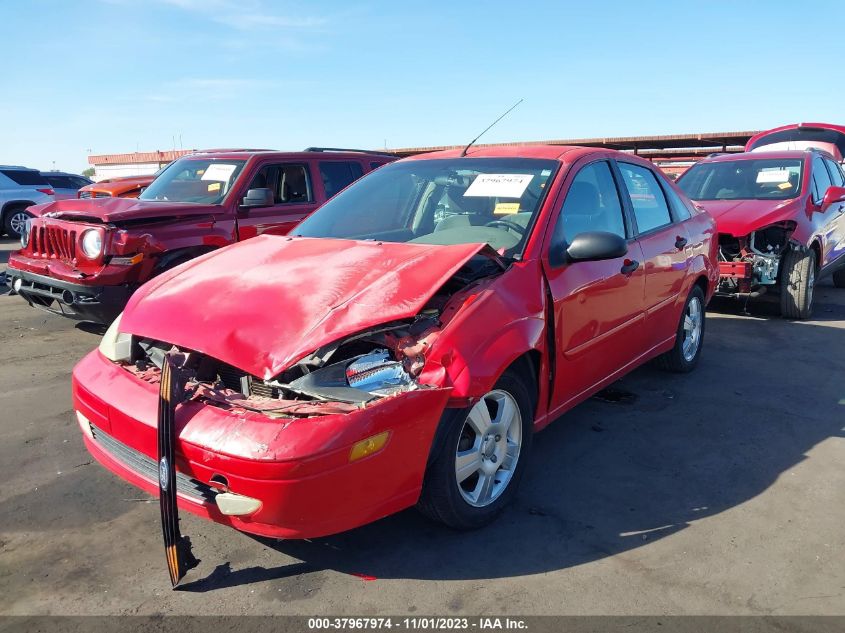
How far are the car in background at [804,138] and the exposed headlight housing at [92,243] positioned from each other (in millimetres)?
11205

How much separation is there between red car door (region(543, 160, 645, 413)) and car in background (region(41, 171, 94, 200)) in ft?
→ 50.2

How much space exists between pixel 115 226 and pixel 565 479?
4.33 m

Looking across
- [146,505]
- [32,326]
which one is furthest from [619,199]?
[32,326]

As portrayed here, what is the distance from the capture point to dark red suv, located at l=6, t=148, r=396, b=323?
5621mm

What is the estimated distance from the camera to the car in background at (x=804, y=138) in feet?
39.4

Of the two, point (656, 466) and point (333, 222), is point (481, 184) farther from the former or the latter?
point (656, 466)

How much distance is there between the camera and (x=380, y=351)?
2795 mm

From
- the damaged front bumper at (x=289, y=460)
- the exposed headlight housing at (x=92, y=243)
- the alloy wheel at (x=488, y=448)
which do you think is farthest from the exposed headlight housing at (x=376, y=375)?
the exposed headlight housing at (x=92, y=243)

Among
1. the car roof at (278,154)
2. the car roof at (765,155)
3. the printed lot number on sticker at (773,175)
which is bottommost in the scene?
the printed lot number on sticker at (773,175)

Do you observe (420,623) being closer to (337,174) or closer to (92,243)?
(92,243)

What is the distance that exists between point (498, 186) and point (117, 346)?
2.18 metres

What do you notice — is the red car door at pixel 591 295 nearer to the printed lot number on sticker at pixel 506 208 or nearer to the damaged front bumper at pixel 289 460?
the printed lot number on sticker at pixel 506 208

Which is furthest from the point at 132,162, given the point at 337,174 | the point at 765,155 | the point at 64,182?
the point at 765,155

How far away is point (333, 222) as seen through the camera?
13.5 feet
